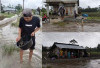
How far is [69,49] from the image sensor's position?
235 inches

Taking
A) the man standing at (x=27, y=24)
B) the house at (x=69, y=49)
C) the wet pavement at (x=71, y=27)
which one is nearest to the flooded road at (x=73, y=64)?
the house at (x=69, y=49)

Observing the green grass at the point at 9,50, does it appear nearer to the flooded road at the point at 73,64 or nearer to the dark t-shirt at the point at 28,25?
the dark t-shirt at the point at 28,25

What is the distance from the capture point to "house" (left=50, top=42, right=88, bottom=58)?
5.76 m

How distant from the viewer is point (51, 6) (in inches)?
156

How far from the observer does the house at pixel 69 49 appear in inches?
227

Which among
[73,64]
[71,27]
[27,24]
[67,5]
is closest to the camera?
[27,24]

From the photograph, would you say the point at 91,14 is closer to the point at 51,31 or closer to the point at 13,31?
the point at 51,31

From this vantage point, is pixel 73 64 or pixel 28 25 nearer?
pixel 28 25

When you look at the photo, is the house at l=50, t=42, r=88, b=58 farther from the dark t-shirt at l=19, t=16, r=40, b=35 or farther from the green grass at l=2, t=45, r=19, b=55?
the dark t-shirt at l=19, t=16, r=40, b=35

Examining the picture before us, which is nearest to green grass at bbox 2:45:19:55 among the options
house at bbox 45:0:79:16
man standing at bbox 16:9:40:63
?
man standing at bbox 16:9:40:63

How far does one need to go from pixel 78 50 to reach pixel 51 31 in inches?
92.4

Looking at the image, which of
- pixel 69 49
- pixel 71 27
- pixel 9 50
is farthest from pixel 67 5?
pixel 69 49

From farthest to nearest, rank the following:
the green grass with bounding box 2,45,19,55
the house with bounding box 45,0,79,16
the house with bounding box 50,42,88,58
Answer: the house with bounding box 50,42,88,58
the house with bounding box 45,0,79,16
the green grass with bounding box 2,45,19,55

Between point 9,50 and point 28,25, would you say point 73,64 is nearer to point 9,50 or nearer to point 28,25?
point 9,50
